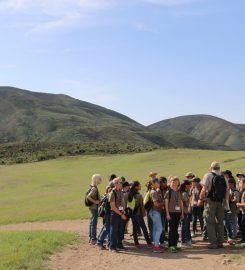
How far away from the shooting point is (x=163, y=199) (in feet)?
46.5

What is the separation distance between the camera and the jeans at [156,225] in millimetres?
13664

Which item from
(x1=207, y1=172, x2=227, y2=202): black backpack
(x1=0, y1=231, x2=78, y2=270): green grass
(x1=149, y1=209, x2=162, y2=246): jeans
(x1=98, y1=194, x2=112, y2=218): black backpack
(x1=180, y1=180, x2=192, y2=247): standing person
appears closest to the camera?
(x1=0, y1=231, x2=78, y2=270): green grass

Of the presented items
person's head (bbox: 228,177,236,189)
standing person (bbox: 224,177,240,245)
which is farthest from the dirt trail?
person's head (bbox: 228,177,236,189)

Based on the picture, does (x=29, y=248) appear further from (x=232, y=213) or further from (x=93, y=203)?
(x=232, y=213)

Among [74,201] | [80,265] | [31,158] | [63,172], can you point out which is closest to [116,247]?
[80,265]

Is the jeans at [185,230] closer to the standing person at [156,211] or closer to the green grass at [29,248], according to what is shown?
the standing person at [156,211]

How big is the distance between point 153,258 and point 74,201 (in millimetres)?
18552

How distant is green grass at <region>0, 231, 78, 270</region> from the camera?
1089cm

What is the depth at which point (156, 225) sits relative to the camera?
1378 cm

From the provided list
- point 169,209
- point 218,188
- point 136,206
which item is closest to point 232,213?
point 218,188

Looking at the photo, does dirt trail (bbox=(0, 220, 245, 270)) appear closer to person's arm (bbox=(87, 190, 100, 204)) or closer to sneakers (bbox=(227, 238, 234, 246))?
sneakers (bbox=(227, 238, 234, 246))

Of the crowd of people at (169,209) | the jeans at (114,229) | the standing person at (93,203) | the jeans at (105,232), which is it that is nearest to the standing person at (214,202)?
the crowd of people at (169,209)

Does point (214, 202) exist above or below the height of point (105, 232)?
above

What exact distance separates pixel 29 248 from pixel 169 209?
157 inches
